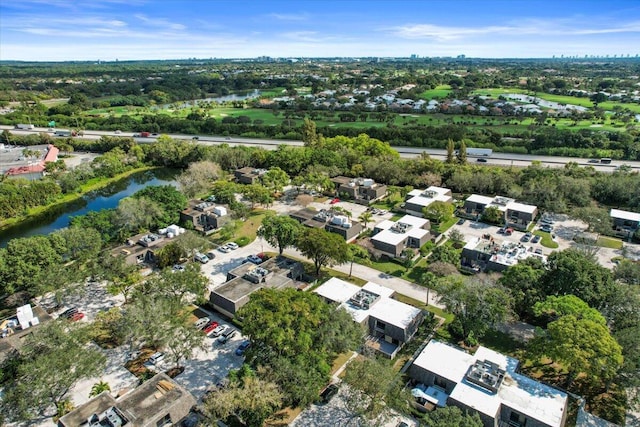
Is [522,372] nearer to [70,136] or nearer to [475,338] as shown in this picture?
[475,338]

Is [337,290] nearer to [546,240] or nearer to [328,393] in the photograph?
[328,393]

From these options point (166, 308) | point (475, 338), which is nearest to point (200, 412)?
point (166, 308)

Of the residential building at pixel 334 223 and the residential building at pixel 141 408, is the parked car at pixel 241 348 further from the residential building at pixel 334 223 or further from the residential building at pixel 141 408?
the residential building at pixel 334 223

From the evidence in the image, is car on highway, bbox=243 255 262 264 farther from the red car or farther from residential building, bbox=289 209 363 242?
the red car

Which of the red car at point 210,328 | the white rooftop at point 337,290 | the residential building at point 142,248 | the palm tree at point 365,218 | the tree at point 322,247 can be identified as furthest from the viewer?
the palm tree at point 365,218

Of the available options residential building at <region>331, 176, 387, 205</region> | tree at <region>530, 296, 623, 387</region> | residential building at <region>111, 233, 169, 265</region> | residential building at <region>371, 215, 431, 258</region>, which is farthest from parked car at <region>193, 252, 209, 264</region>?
tree at <region>530, 296, 623, 387</region>

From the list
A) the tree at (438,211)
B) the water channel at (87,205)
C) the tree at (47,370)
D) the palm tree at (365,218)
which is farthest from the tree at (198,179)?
the tree at (438,211)

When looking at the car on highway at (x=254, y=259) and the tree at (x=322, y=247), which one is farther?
the car on highway at (x=254, y=259)
